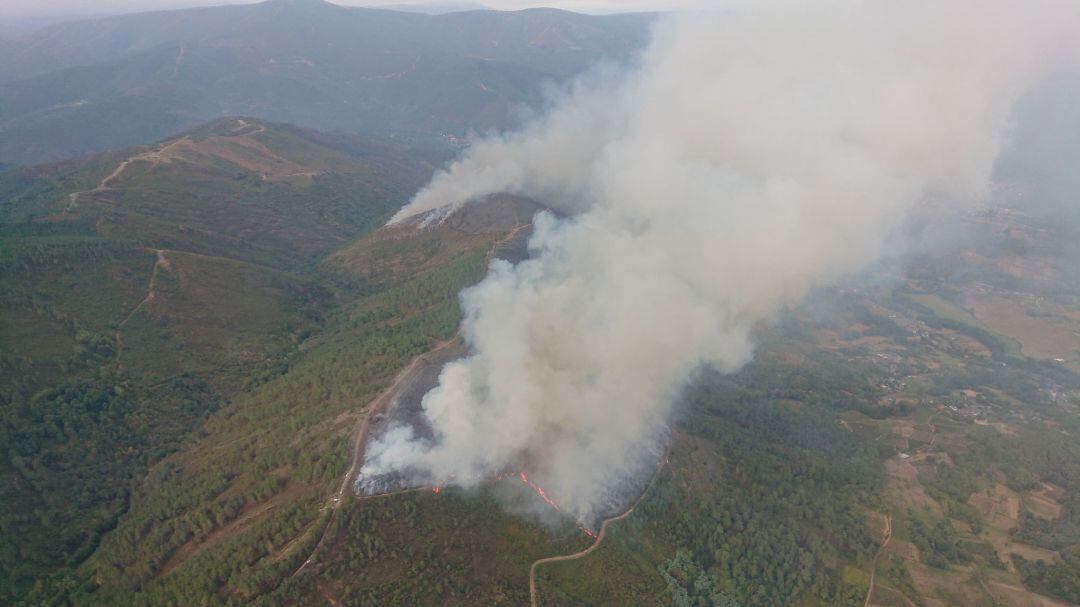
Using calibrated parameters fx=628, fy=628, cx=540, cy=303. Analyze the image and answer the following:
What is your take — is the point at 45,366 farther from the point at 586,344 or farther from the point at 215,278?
the point at 586,344

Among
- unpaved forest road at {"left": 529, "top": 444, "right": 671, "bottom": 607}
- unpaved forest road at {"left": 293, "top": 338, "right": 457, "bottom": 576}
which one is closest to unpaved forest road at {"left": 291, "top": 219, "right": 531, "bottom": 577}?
unpaved forest road at {"left": 293, "top": 338, "right": 457, "bottom": 576}

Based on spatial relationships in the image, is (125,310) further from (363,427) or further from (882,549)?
(882,549)

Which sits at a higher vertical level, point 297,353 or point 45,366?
point 45,366

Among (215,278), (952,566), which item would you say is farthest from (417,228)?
(952,566)

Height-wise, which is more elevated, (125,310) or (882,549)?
(125,310)

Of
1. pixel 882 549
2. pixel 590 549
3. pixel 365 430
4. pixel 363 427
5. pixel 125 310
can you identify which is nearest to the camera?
pixel 590 549

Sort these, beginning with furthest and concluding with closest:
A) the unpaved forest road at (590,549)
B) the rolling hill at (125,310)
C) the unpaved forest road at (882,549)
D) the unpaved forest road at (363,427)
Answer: the rolling hill at (125,310)
the unpaved forest road at (882,549)
the unpaved forest road at (590,549)
the unpaved forest road at (363,427)

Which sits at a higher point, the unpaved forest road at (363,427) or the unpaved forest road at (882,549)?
the unpaved forest road at (363,427)

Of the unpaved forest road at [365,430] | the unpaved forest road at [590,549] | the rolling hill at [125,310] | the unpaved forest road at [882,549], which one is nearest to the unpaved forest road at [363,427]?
the unpaved forest road at [365,430]

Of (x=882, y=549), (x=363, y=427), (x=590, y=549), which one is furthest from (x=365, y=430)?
(x=882, y=549)

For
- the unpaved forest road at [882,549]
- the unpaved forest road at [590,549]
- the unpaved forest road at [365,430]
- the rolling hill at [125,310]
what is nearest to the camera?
the unpaved forest road at [365,430]

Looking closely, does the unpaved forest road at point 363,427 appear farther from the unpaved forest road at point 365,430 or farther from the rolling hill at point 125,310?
the rolling hill at point 125,310
